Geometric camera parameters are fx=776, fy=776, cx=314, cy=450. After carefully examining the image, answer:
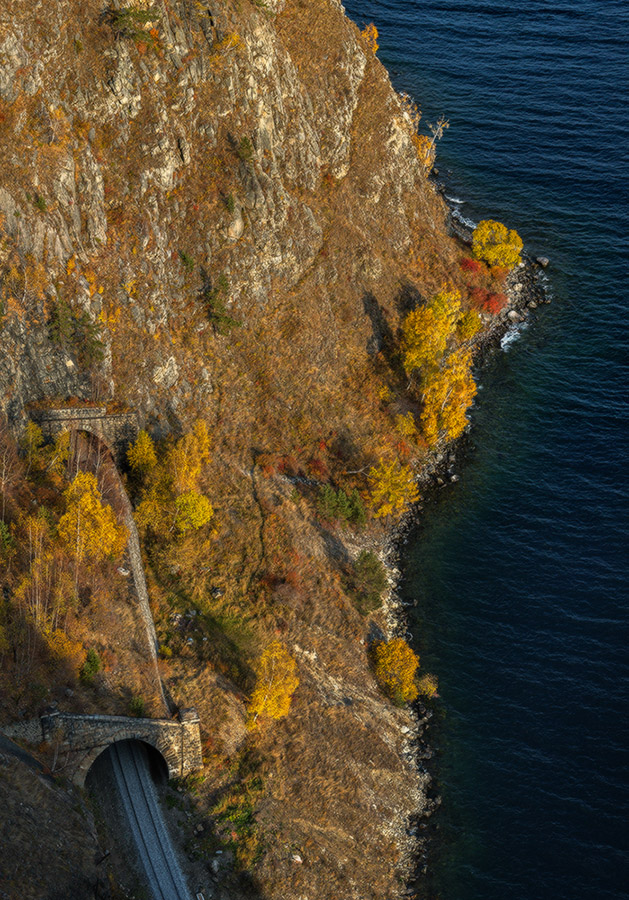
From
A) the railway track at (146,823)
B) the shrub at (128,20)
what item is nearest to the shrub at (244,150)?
the shrub at (128,20)

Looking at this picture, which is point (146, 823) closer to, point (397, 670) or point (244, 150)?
point (397, 670)

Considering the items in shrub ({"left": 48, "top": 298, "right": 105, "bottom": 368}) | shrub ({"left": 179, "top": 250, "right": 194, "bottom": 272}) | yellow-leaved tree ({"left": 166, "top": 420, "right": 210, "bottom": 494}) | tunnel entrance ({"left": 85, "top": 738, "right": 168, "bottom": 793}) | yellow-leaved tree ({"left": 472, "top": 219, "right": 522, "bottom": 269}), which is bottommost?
tunnel entrance ({"left": 85, "top": 738, "right": 168, "bottom": 793})

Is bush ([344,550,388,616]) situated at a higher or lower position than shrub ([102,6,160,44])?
lower

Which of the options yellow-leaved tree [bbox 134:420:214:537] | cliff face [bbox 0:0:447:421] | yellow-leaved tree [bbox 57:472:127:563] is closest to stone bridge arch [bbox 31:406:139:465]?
cliff face [bbox 0:0:447:421]

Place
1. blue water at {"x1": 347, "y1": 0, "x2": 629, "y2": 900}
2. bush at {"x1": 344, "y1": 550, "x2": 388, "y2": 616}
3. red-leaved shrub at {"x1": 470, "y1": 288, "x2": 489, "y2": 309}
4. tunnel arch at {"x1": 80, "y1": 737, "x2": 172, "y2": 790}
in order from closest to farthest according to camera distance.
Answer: tunnel arch at {"x1": 80, "y1": 737, "x2": 172, "y2": 790}
blue water at {"x1": 347, "y1": 0, "x2": 629, "y2": 900}
bush at {"x1": 344, "y1": 550, "x2": 388, "y2": 616}
red-leaved shrub at {"x1": 470, "y1": 288, "x2": 489, "y2": 309}

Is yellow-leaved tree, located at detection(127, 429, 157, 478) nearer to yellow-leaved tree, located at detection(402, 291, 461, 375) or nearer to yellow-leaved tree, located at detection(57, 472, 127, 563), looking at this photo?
yellow-leaved tree, located at detection(57, 472, 127, 563)

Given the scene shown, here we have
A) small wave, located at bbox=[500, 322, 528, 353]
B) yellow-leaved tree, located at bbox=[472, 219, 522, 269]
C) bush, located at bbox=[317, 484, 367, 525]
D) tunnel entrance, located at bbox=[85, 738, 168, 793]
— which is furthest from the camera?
yellow-leaved tree, located at bbox=[472, 219, 522, 269]

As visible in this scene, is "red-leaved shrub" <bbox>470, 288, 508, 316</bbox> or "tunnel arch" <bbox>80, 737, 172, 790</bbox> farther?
"red-leaved shrub" <bbox>470, 288, 508, 316</bbox>

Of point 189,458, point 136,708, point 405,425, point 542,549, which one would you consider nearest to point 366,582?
point 542,549

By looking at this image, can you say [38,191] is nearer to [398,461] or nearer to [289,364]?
[289,364]
